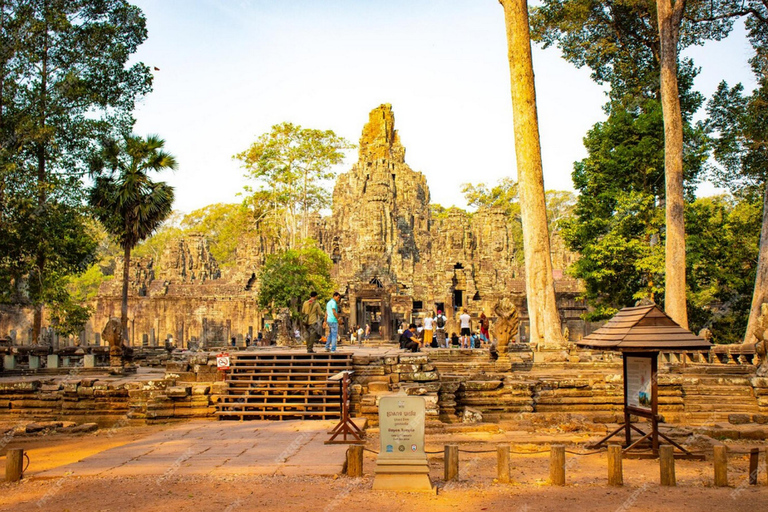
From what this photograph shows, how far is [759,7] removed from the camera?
1903 cm

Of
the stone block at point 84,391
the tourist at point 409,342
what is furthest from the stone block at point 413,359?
the stone block at point 84,391

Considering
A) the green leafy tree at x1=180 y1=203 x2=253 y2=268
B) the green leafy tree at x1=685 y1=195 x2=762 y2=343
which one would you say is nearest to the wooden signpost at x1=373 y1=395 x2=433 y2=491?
the green leafy tree at x1=685 y1=195 x2=762 y2=343

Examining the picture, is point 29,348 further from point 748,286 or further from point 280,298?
point 748,286

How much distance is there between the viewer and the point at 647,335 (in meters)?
7.50

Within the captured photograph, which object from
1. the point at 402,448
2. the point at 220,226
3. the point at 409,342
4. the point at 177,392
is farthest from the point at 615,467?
the point at 220,226

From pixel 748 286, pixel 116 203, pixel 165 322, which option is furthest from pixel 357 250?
pixel 748 286

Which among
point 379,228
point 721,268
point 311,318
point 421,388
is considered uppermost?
point 379,228

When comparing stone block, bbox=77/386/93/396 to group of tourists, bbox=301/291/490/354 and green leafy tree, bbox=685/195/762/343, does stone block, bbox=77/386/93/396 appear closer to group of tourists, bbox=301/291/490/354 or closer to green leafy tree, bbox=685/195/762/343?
group of tourists, bbox=301/291/490/354

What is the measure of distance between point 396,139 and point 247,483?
5691 cm

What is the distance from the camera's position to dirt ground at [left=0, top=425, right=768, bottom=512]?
5625 mm

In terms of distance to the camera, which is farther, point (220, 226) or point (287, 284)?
point (220, 226)

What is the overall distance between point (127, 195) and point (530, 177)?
12.2 m

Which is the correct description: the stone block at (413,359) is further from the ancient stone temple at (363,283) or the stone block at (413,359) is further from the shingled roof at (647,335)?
the ancient stone temple at (363,283)

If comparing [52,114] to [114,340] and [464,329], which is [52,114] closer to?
[114,340]
